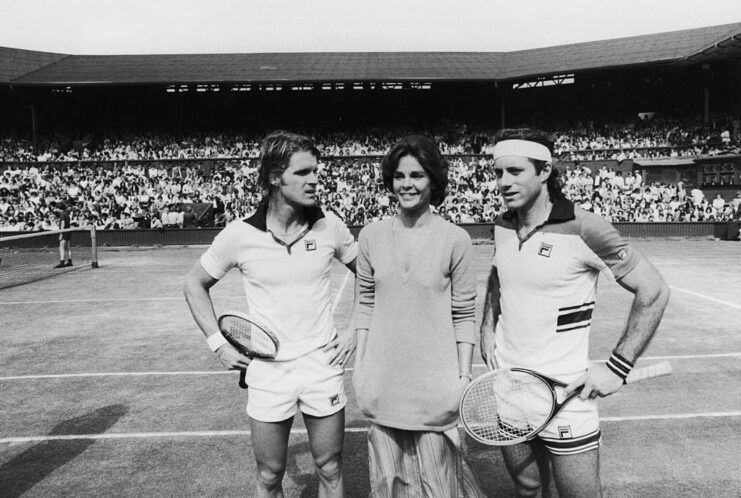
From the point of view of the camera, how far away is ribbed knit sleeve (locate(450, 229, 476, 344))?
324cm

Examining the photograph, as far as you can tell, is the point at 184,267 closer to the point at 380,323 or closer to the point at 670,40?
the point at 380,323

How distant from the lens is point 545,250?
3.29m

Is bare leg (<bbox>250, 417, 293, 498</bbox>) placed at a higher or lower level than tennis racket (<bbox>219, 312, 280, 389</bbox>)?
lower

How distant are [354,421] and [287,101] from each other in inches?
1562

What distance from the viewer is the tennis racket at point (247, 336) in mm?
Result: 3537

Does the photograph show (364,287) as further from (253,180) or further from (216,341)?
(253,180)

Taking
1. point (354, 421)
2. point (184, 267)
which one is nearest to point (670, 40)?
point (184, 267)

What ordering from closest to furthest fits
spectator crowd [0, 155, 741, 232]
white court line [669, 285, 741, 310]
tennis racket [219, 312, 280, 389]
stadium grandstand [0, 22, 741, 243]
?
tennis racket [219, 312, 280, 389] → white court line [669, 285, 741, 310] → spectator crowd [0, 155, 741, 232] → stadium grandstand [0, 22, 741, 243]

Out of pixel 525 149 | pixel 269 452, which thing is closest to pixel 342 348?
pixel 269 452

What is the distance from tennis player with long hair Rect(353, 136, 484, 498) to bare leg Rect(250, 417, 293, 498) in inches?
23.3

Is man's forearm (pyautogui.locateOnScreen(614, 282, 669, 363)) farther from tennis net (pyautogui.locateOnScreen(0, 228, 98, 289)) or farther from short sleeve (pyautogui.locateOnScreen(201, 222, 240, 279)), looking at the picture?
tennis net (pyautogui.locateOnScreen(0, 228, 98, 289))

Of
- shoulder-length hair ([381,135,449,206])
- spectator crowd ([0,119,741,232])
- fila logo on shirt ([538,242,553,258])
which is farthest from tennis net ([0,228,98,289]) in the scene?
fila logo on shirt ([538,242,553,258])

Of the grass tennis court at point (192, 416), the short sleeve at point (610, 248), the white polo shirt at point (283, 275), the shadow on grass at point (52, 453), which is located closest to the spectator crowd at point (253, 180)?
the grass tennis court at point (192, 416)

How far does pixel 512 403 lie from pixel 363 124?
41.0 m
